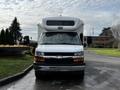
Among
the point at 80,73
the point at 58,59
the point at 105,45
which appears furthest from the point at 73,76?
the point at 105,45

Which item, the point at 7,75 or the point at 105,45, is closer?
the point at 7,75

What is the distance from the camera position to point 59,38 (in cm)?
1625

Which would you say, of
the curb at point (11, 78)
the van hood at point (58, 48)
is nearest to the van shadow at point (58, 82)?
the curb at point (11, 78)

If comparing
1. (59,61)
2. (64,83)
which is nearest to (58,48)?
(59,61)

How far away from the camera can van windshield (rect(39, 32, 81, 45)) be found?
52.5ft

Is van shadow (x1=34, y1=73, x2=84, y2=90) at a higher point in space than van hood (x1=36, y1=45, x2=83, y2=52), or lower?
lower

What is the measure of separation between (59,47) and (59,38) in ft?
4.01

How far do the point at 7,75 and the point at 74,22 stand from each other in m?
4.21

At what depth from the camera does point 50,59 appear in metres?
14.8

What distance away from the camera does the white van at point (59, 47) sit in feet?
48.4

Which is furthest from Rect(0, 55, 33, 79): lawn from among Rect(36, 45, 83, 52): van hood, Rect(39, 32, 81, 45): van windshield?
Rect(39, 32, 81, 45): van windshield

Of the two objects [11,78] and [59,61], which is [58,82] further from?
[11,78]

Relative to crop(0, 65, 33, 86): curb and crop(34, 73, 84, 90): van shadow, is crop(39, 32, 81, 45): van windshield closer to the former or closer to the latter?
crop(34, 73, 84, 90): van shadow

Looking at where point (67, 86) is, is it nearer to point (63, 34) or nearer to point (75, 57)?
point (75, 57)
